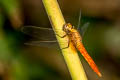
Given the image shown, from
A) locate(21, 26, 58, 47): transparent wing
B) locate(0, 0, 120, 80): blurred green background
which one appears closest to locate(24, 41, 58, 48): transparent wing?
locate(21, 26, 58, 47): transparent wing

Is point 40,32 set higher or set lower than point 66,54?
lower

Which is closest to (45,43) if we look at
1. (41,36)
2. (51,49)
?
(41,36)

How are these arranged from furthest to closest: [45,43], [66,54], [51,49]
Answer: [51,49] → [45,43] → [66,54]

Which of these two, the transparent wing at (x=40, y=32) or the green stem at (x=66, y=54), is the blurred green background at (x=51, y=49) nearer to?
the transparent wing at (x=40, y=32)

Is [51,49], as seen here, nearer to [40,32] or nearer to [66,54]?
[40,32]

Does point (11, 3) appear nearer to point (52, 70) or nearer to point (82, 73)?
point (52, 70)

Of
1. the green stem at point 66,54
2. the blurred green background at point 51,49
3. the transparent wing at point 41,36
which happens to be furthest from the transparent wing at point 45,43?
the green stem at point 66,54

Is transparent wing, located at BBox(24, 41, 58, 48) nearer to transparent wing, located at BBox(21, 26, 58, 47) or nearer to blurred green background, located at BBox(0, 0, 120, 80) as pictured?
transparent wing, located at BBox(21, 26, 58, 47)

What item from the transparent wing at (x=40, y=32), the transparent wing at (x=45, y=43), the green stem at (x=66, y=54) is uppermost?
the green stem at (x=66, y=54)

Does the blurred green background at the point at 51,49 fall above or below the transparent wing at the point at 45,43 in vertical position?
below
